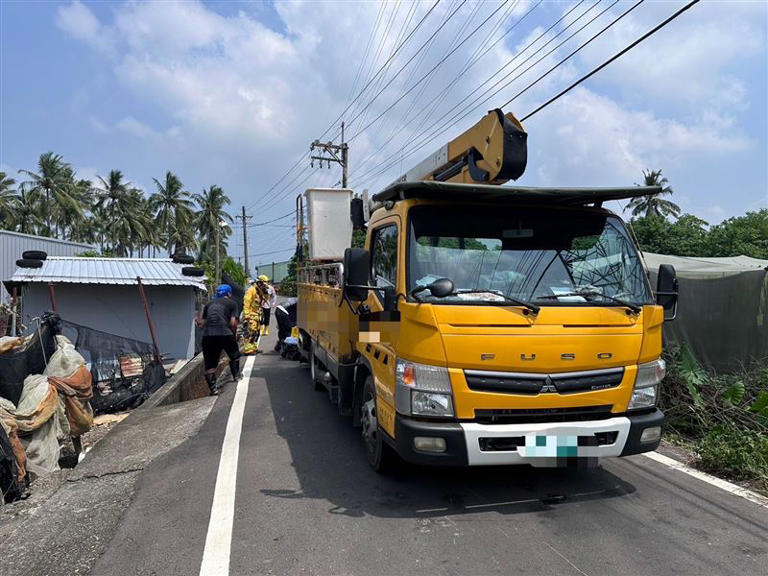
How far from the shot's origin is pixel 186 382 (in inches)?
379

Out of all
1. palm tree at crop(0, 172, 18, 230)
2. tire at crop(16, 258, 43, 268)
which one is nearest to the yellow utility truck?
tire at crop(16, 258, 43, 268)

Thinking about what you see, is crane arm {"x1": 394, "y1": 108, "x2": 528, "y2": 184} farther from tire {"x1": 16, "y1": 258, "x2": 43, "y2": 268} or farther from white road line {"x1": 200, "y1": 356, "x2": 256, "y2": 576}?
tire {"x1": 16, "y1": 258, "x2": 43, "y2": 268}

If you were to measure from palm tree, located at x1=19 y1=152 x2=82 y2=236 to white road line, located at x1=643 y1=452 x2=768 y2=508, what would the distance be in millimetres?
49426

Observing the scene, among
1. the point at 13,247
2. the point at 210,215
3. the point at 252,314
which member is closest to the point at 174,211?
the point at 210,215

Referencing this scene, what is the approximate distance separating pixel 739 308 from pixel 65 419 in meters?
8.77

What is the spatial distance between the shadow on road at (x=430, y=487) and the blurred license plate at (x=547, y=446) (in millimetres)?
546

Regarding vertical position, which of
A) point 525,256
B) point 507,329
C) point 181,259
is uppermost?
point 181,259

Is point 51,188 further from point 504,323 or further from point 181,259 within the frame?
point 504,323

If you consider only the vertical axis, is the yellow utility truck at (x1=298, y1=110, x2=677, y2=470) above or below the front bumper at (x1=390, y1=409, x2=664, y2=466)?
above

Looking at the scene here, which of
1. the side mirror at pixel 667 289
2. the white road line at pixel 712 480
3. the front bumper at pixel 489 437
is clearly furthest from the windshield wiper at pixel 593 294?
the white road line at pixel 712 480

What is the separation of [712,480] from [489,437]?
238 cm

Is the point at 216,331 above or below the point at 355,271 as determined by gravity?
below

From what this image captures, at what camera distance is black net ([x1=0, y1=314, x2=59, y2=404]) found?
645 centimetres

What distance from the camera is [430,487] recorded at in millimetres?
4363
